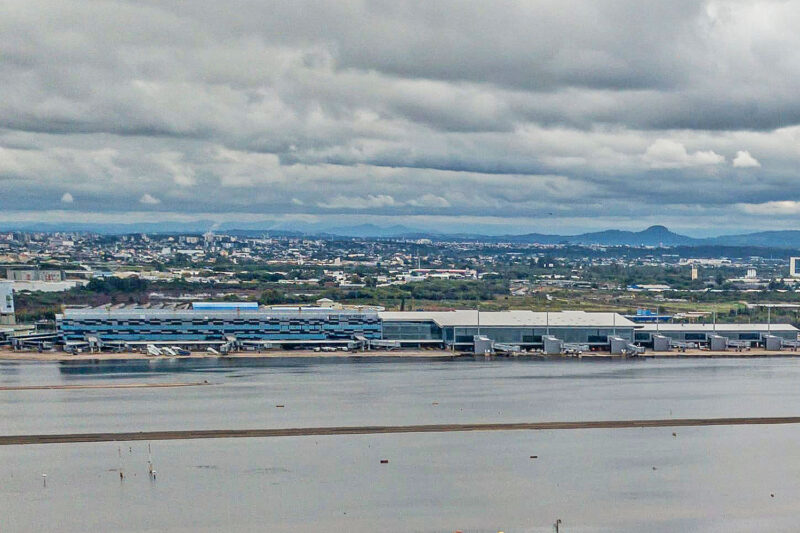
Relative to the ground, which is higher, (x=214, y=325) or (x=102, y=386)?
(x=214, y=325)

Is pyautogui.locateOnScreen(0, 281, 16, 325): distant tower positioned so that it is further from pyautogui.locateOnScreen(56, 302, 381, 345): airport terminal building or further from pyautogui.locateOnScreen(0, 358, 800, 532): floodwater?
pyautogui.locateOnScreen(0, 358, 800, 532): floodwater

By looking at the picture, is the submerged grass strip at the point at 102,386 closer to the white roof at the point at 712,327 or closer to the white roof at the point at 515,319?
the white roof at the point at 515,319

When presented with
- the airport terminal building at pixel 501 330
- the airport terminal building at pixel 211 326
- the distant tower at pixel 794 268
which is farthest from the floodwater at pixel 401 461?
the distant tower at pixel 794 268

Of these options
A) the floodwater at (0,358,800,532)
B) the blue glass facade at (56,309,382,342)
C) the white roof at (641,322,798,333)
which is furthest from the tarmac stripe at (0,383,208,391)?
the white roof at (641,322,798,333)

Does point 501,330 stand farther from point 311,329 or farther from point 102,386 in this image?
point 102,386

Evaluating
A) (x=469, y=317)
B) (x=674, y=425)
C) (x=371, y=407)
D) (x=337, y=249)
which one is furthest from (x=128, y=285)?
(x=337, y=249)

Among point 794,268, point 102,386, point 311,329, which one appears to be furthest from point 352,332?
point 794,268

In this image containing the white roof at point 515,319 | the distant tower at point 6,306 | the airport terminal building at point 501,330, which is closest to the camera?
the airport terminal building at point 501,330

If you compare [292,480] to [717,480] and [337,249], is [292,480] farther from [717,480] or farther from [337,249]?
[337,249]
